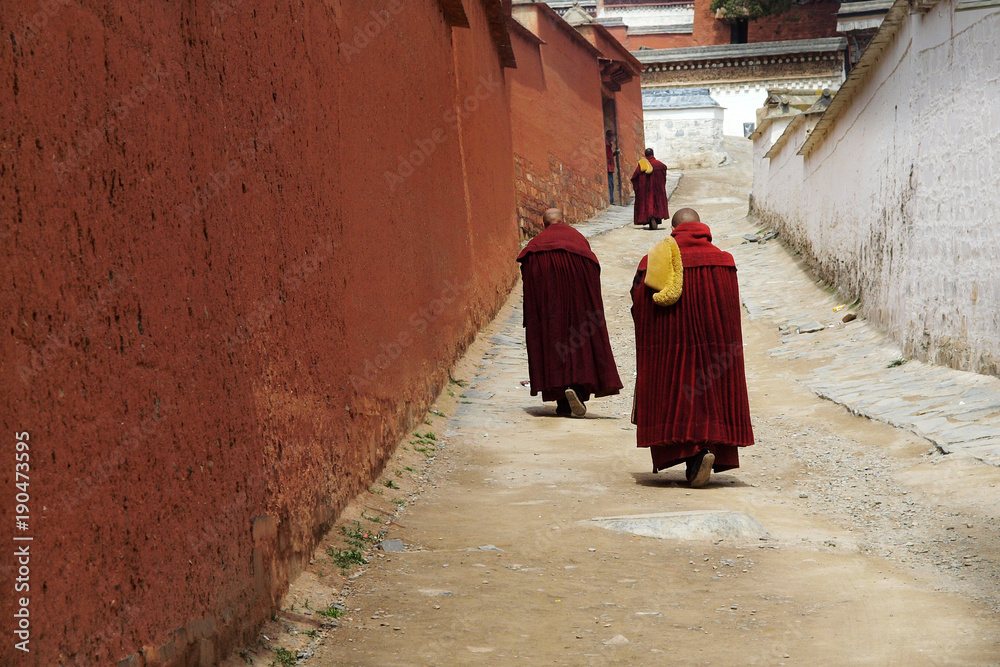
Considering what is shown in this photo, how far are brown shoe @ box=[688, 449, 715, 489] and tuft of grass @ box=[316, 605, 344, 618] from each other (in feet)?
8.56

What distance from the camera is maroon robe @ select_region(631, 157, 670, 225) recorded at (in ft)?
63.0

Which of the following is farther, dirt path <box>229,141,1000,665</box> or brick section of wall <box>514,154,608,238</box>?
brick section of wall <box>514,154,608,238</box>

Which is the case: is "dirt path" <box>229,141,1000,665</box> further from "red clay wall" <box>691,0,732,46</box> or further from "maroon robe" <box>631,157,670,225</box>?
"red clay wall" <box>691,0,732,46</box>

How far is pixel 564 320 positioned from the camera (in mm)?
8234

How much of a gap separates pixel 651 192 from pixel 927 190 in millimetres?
11174

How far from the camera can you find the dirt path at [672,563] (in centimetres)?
341

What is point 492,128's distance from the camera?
12.2 m

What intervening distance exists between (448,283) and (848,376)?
126 inches

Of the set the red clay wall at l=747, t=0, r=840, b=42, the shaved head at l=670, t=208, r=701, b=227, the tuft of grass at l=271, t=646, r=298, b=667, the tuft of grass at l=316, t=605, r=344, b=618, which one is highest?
the red clay wall at l=747, t=0, r=840, b=42

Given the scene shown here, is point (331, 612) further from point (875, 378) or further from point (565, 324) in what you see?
point (875, 378)

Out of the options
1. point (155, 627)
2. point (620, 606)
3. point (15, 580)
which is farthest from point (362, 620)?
point (15, 580)

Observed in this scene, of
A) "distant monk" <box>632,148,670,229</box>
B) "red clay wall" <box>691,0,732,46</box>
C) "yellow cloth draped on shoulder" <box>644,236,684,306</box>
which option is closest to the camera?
"yellow cloth draped on shoulder" <box>644,236,684,306</box>

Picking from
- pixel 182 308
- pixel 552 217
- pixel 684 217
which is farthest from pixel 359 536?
pixel 552 217

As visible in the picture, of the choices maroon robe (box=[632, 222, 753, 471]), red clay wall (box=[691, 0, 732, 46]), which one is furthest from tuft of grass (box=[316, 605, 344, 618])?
red clay wall (box=[691, 0, 732, 46])
